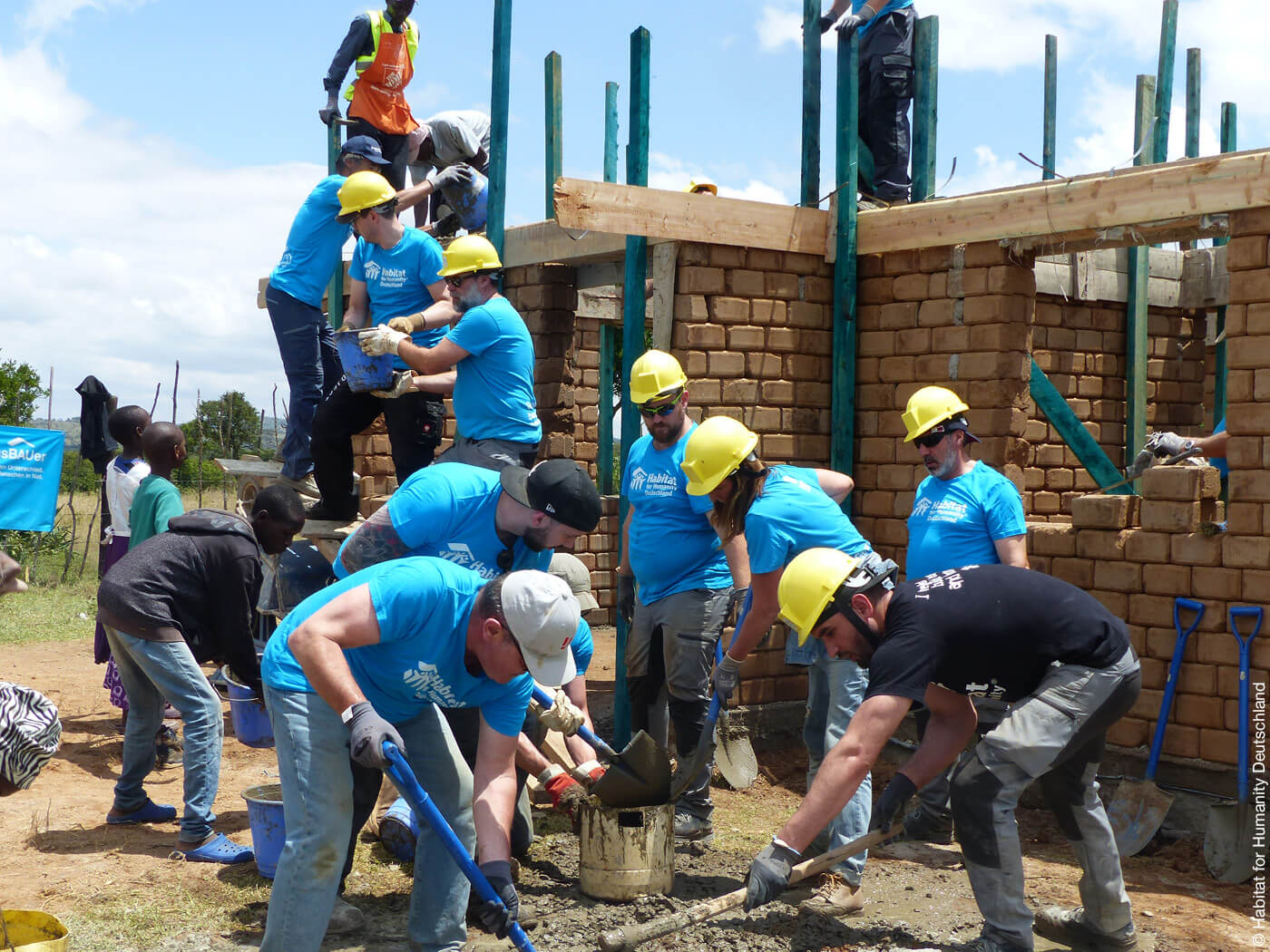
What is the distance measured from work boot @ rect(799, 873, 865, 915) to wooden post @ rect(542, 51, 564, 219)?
17.1ft

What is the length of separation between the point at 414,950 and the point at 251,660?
5.31 feet

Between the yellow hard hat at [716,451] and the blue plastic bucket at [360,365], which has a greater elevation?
the blue plastic bucket at [360,365]

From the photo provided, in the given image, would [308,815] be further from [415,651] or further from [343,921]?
[343,921]

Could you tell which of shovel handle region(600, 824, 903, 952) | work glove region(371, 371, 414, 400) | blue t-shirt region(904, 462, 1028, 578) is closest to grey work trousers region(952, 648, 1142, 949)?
shovel handle region(600, 824, 903, 952)

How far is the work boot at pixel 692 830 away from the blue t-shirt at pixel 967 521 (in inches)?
54.8

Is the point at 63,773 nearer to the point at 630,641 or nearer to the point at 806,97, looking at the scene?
the point at 630,641

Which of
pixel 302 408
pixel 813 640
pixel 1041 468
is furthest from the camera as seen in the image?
pixel 1041 468

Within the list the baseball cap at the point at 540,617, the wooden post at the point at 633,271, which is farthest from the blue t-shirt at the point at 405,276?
the baseball cap at the point at 540,617

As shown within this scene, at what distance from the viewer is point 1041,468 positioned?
24.2 feet

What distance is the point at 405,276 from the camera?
614 centimetres

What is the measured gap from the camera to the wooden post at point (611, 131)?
8.30 meters

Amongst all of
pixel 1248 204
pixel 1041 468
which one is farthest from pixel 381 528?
pixel 1041 468

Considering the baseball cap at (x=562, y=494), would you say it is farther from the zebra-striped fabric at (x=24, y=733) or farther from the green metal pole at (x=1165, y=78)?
the green metal pole at (x=1165, y=78)

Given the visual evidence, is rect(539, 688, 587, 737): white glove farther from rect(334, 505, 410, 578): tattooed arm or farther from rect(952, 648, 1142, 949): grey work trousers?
rect(952, 648, 1142, 949): grey work trousers
